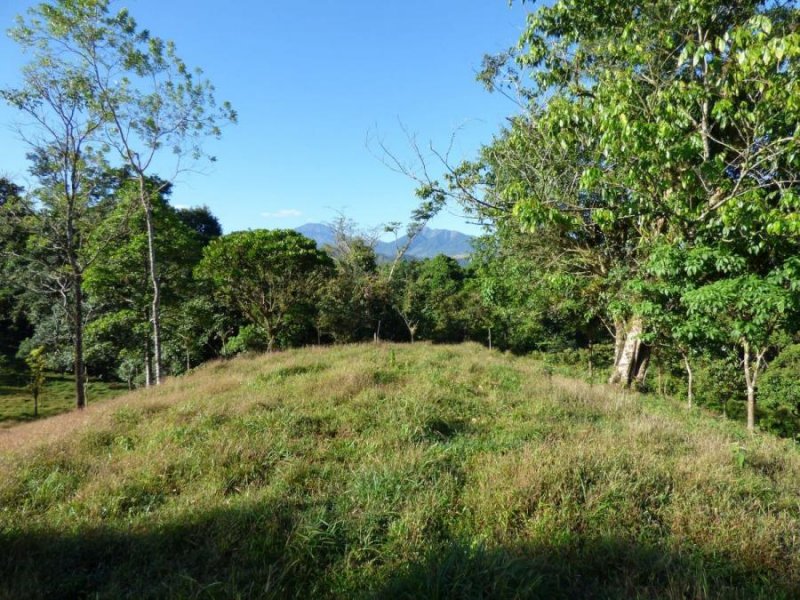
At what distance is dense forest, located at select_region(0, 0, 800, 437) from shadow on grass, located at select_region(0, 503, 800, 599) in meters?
4.32

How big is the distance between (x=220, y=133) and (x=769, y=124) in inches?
552

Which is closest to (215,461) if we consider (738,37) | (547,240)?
(738,37)

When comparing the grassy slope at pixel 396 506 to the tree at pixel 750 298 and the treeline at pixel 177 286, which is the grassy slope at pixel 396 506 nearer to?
the tree at pixel 750 298

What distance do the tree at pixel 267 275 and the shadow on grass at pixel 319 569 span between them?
550 inches


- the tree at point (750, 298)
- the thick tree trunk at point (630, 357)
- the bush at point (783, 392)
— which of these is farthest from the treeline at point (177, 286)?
the bush at point (783, 392)

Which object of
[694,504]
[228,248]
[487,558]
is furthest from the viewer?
[228,248]

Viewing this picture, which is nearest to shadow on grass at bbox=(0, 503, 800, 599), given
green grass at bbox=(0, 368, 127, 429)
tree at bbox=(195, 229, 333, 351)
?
tree at bbox=(195, 229, 333, 351)

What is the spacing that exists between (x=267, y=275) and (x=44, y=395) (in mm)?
17520

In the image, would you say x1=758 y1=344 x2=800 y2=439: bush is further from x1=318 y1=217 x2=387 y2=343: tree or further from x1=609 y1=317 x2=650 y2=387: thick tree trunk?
x1=318 y1=217 x2=387 y2=343: tree

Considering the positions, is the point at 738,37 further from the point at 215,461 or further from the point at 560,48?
the point at 215,461

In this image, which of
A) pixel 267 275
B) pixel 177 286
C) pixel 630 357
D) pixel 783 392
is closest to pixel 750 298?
pixel 630 357

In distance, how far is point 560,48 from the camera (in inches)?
294

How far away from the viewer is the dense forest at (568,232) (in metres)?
5.77

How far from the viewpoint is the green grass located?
779 inches
